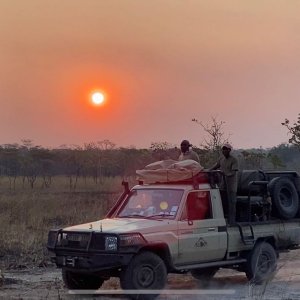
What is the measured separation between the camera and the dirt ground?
1062cm

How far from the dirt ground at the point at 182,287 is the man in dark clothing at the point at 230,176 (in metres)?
1.28

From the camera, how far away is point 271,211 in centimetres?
1252

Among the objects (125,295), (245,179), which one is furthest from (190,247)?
(245,179)

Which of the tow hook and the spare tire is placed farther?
the spare tire

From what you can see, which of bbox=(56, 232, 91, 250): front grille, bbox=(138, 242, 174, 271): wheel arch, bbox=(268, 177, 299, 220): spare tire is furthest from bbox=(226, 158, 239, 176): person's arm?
bbox=(56, 232, 91, 250): front grille

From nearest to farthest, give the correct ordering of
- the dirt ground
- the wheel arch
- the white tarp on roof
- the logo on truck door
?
the wheel arch → the dirt ground → the logo on truck door → the white tarp on roof

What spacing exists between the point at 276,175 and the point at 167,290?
3.41 m

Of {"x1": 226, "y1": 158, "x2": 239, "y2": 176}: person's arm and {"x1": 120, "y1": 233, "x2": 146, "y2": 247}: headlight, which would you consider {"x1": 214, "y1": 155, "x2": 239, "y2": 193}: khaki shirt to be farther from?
{"x1": 120, "y1": 233, "x2": 146, "y2": 247}: headlight

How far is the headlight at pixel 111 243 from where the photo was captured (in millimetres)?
9875

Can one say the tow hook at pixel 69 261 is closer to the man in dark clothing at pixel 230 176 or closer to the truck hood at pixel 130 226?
the truck hood at pixel 130 226

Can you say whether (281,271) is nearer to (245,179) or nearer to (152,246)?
(245,179)

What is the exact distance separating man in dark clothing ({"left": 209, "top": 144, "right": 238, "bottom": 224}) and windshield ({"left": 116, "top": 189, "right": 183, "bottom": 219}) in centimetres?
113

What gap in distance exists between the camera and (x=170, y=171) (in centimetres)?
1139

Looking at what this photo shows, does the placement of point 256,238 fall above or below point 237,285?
above
